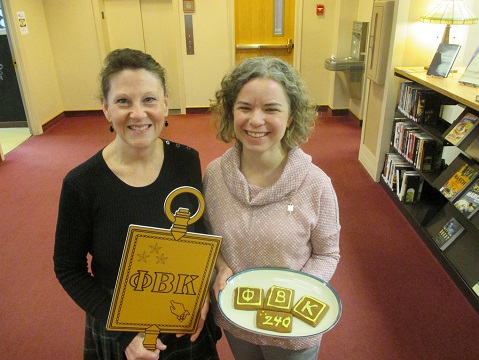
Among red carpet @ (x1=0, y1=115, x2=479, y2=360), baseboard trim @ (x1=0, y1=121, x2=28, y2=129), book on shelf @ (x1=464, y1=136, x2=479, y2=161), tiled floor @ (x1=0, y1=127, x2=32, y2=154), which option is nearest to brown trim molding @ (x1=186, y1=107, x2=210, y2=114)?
tiled floor @ (x1=0, y1=127, x2=32, y2=154)

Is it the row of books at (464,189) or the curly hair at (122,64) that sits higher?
the curly hair at (122,64)

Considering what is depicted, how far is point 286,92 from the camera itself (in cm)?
114

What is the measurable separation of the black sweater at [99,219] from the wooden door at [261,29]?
5.16 m

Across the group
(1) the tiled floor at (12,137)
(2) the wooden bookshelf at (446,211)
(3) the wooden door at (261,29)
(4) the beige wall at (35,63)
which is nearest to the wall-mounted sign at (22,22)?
(4) the beige wall at (35,63)

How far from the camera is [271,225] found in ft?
3.82

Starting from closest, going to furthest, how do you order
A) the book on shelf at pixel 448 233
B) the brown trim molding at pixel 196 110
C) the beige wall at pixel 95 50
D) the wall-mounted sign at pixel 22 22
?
the book on shelf at pixel 448 233 → the wall-mounted sign at pixel 22 22 → the beige wall at pixel 95 50 → the brown trim molding at pixel 196 110

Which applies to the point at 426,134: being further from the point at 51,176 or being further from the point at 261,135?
the point at 51,176

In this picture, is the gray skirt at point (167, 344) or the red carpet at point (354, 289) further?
A: the red carpet at point (354, 289)

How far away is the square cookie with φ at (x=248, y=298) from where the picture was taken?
1.14 meters

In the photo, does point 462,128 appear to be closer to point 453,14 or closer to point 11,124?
point 453,14

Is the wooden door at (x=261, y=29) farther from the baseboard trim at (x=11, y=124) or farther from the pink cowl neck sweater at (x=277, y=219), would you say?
the pink cowl neck sweater at (x=277, y=219)

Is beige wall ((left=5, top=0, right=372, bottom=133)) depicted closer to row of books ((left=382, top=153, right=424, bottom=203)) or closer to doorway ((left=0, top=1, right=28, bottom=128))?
doorway ((left=0, top=1, right=28, bottom=128))

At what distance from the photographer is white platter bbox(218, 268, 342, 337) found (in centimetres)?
111

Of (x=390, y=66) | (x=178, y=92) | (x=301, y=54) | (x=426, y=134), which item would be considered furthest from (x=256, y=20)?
(x=426, y=134)
